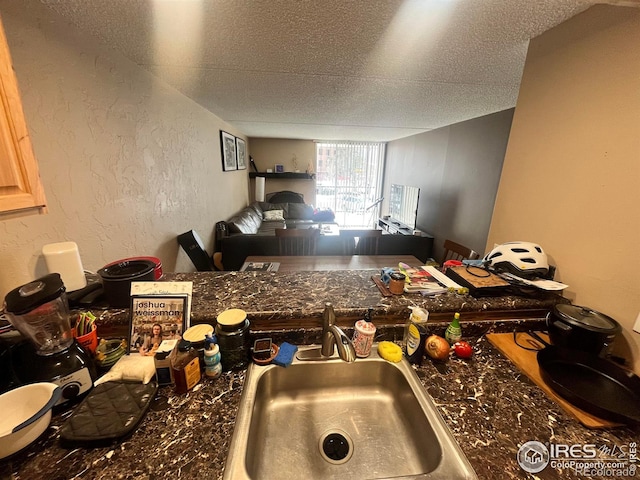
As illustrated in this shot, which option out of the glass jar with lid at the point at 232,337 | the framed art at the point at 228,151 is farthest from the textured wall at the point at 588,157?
the framed art at the point at 228,151

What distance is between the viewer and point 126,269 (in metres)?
0.98

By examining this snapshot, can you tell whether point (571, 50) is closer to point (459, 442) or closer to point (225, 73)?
point (459, 442)

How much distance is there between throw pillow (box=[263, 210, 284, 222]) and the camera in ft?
18.7

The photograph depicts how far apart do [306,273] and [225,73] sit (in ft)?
5.42

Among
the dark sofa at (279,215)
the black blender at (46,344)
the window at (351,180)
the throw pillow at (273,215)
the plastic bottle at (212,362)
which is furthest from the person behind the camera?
the window at (351,180)

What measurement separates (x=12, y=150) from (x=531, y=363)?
1.73 meters

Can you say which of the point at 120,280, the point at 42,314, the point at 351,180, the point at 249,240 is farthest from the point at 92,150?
the point at 351,180

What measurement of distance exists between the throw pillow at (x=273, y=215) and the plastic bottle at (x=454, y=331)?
5.03m

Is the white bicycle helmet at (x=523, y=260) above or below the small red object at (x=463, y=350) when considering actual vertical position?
above

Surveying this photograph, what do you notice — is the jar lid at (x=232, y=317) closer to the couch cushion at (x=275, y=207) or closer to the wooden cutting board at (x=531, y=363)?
the wooden cutting board at (x=531, y=363)

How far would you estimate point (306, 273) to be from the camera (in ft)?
4.09

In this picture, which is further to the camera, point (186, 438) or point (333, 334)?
point (333, 334)

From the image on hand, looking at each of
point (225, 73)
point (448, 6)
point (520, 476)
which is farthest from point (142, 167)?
point (520, 476)

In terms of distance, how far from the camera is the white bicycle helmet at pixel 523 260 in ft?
3.51
